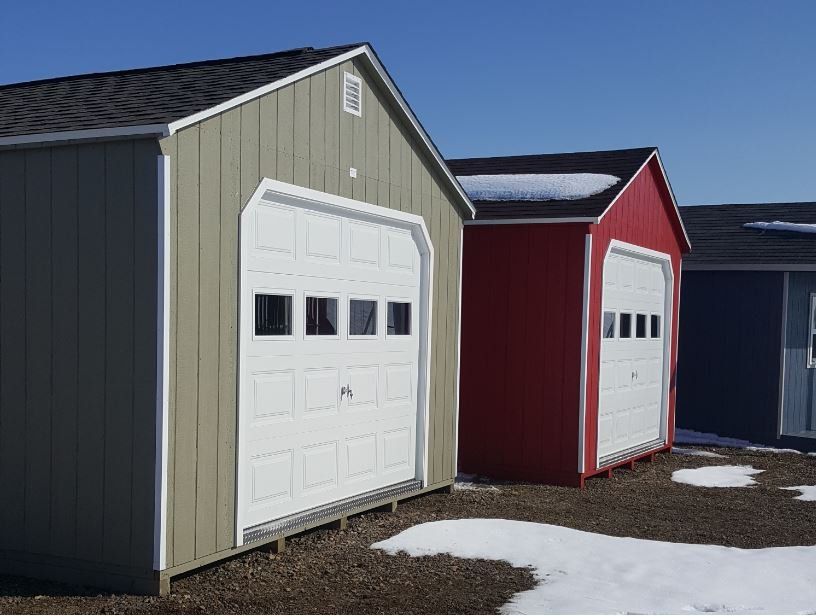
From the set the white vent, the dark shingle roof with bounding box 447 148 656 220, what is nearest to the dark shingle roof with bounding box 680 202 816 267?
the dark shingle roof with bounding box 447 148 656 220

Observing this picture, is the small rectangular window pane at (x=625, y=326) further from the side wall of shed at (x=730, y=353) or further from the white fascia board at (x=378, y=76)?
the side wall of shed at (x=730, y=353)

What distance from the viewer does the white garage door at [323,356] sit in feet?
23.0

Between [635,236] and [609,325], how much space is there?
1.24m

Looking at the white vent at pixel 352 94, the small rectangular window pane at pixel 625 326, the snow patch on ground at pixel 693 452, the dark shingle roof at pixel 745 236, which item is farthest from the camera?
the dark shingle roof at pixel 745 236

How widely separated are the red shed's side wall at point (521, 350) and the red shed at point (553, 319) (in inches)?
0.5

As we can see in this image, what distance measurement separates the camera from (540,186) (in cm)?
1162

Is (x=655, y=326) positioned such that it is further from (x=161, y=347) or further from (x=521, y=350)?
(x=161, y=347)

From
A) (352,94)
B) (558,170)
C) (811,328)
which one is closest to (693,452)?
(811,328)

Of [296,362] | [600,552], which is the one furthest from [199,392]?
[600,552]

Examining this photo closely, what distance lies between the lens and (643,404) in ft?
42.4

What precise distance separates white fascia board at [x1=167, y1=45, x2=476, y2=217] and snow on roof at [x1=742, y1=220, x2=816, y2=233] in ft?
26.6

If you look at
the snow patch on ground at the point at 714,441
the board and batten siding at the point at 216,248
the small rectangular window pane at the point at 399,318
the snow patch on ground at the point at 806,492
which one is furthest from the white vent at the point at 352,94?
the snow patch on ground at the point at 714,441

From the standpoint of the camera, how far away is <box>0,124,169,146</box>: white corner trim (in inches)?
236

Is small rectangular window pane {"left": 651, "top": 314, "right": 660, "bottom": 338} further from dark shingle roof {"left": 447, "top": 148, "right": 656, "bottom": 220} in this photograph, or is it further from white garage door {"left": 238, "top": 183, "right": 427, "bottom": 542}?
white garage door {"left": 238, "top": 183, "right": 427, "bottom": 542}
